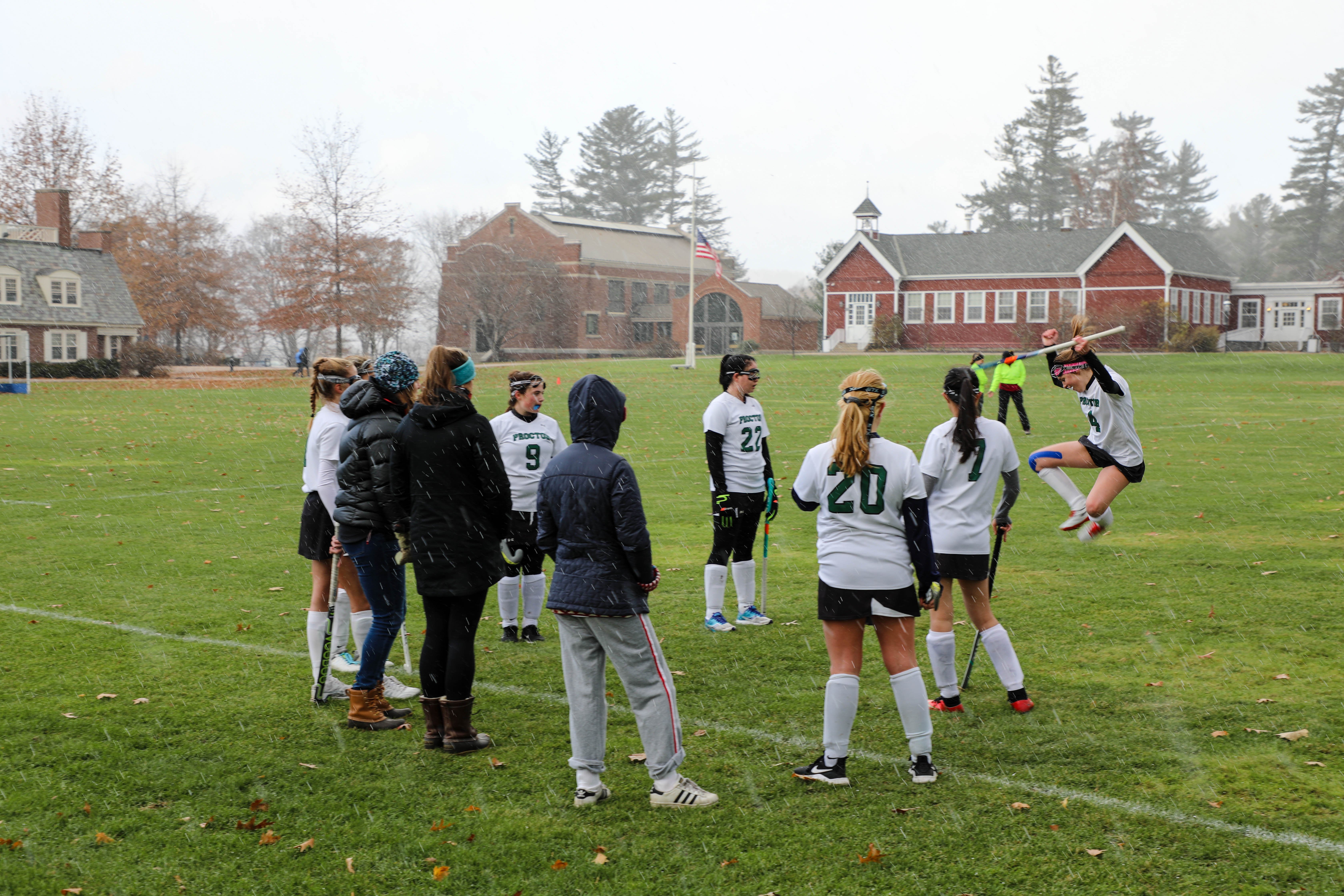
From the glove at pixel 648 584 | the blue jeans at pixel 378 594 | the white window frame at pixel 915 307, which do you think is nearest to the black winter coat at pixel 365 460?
the blue jeans at pixel 378 594

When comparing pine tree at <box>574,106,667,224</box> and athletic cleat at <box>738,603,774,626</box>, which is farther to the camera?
pine tree at <box>574,106,667,224</box>

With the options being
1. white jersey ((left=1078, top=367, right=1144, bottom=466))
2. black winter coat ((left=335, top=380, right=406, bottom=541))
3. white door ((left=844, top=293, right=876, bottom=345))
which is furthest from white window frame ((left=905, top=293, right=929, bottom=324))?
black winter coat ((left=335, top=380, right=406, bottom=541))

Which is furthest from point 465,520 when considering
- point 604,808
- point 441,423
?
point 604,808

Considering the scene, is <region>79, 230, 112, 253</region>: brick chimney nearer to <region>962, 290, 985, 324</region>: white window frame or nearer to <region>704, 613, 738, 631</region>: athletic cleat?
<region>962, 290, 985, 324</region>: white window frame

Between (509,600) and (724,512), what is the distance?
1.86 meters

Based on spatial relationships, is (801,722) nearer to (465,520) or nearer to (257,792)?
(465,520)

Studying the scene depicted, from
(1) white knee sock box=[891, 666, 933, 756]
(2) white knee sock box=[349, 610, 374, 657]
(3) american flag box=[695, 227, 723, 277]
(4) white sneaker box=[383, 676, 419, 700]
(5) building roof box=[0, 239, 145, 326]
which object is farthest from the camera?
(5) building roof box=[0, 239, 145, 326]

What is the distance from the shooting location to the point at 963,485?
6590mm

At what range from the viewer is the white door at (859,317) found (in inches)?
2486

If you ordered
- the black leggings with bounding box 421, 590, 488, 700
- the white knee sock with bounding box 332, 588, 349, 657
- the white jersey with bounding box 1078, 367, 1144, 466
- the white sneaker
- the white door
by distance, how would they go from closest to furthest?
the black leggings with bounding box 421, 590, 488, 700 < the white sneaker < the white knee sock with bounding box 332, 588, 349, 657 < the white jersey with bounding box 1078, 367, 1144, 466 < the white door

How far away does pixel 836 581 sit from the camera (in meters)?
5.59

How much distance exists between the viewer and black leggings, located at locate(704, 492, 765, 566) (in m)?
9.02

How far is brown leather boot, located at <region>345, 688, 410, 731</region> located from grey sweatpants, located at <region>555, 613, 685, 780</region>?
1633 millimetres

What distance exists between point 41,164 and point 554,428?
7334 cm
